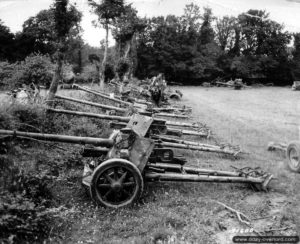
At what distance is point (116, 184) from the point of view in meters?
5.79

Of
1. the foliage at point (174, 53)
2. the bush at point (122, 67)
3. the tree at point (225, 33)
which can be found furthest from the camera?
the tree at point (225, 33)

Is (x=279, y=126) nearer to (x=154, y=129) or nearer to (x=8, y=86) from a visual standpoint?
(x=154, y=129)

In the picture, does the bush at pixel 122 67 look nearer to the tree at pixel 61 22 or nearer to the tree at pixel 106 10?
the tree at pixel 106 10

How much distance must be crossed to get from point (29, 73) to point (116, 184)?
13.3 meters

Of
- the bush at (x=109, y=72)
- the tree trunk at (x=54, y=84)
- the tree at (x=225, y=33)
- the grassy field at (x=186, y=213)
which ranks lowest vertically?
the grassy field at (x=186, y=213)

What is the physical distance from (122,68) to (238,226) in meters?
24.2

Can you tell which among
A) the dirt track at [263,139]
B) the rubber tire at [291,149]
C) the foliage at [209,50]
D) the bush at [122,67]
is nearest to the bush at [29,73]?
the dirt track at [263,139]

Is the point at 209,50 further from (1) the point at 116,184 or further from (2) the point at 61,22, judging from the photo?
(1) the point at 116,184

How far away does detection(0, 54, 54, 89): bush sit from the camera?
16406 millimetres

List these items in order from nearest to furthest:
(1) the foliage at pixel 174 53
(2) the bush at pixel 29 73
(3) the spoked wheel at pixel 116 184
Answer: (3) the spoked wheel at pixel 116 184 < (2) the bush at pixel 29 73 < (1) the foliage at pixel 174 53

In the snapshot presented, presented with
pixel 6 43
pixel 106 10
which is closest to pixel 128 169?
pixel 106 10

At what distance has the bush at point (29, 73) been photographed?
53.8 ft

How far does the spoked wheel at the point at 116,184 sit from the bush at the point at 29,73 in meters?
11.9

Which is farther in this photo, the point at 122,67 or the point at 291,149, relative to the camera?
the point at 122,67
